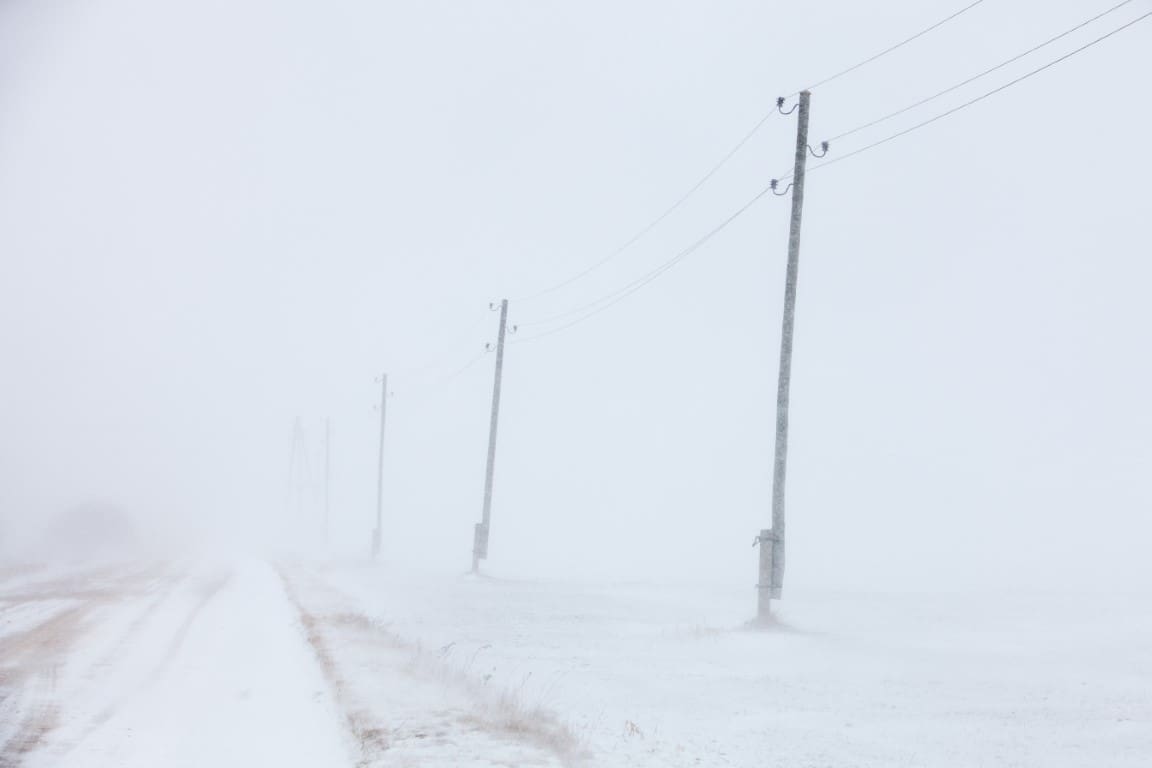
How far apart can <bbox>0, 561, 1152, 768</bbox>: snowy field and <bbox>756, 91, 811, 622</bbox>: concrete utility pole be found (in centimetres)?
73

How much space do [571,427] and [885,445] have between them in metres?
58.3

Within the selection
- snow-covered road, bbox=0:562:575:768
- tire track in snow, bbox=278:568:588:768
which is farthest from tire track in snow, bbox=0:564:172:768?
tire track in snow, bbox=278:568:588:768

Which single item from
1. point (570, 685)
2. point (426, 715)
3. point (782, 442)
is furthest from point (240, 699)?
point (782, 442)

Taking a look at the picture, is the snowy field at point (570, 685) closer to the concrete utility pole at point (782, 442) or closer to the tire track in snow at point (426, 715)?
the tire track in snow at point (426, 715)

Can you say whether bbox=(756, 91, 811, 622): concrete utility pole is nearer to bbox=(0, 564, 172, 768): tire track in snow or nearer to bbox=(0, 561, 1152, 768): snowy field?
bbox=(0, 561, 1152, 768): snowy field

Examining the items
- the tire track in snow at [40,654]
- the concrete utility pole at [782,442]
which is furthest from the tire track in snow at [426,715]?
the concrete utility pole at [782,442]

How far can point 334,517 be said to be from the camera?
126812 mm

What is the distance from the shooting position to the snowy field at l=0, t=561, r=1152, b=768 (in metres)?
7.91

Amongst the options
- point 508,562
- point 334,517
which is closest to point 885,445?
point 508,562

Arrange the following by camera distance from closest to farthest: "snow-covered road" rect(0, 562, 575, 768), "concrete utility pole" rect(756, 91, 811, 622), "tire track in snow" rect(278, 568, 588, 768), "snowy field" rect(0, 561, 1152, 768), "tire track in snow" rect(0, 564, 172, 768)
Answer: "tire track in snow" rect(278, 568, 588, 768)
"snow-covered road" rect(0, 562, 575, 768)
"snowy field" rect(0, 561, 1152, 768)
"tire track in snow" rect(0, 564, 172, 768)
"concrete utility pole" rect(756, 91, 811, 622)

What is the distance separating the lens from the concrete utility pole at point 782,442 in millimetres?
17016

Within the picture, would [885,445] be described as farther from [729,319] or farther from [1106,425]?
[729,319]

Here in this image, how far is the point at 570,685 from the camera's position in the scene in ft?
37.7

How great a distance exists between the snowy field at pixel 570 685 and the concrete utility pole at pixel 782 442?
0.73m
